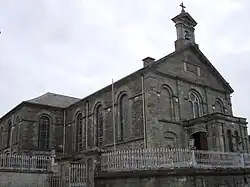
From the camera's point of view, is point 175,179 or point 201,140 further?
point 201,140

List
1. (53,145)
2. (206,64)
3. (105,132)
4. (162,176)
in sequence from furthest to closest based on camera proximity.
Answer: (53,145) < (206,64) < (105,132) < (162,176)

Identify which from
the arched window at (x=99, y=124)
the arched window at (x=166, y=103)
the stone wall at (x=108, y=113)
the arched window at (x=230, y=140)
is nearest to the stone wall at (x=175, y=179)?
the arched window at (x=230, y=140)

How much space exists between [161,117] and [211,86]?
315 inches

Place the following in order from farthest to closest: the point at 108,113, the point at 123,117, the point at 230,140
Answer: the point at 108,113
the point at 123,117
the point at 230,140

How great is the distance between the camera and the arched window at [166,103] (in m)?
25.4

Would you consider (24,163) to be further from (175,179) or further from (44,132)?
(44,132)

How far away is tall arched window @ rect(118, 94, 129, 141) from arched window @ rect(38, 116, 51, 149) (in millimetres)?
10821

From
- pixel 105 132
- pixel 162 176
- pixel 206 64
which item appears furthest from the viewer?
pixel 206 64

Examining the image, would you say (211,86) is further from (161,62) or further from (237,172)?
(237,172)

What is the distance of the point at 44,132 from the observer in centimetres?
3453

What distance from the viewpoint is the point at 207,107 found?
28812 millimetres

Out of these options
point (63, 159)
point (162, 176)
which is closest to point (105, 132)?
point (63, 159)

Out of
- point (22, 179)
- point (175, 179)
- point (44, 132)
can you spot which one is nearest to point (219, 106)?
point (175, 179)

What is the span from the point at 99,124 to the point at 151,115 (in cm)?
745
